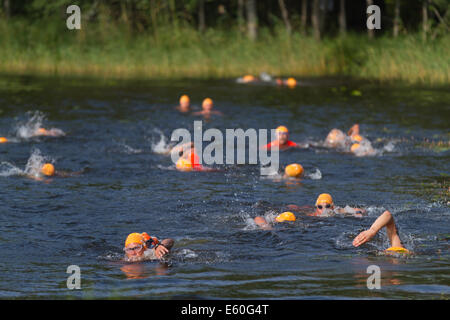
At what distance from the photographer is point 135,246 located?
11.1 m

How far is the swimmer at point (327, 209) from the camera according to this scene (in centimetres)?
1351

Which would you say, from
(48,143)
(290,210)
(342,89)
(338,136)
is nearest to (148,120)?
(48,143)

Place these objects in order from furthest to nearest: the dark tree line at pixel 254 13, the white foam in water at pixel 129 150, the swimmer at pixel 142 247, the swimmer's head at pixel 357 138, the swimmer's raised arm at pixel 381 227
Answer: the dark tree line at pixel 254 13, the swimmer's head at pixel 357 138, the white foam in water at pixel 129 150, the swimmer at pixel 142 247, the swimmer's raised arm at pixel 381 227

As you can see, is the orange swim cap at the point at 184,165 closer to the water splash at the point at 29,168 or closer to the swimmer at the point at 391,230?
the water splash at the point at 29,168

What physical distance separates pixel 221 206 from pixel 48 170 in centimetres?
434

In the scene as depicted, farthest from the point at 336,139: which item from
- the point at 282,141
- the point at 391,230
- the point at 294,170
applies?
the point at 391,230

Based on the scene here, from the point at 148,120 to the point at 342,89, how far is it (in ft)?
28.2

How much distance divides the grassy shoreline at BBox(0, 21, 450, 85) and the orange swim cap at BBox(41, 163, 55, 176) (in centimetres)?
1688

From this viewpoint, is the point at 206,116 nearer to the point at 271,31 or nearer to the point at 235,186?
the point at 235,186

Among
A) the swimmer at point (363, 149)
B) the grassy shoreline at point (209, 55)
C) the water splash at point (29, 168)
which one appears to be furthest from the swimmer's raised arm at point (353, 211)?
the grassy shoreline at point (209, 55)

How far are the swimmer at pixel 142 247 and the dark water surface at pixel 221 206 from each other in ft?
0.74

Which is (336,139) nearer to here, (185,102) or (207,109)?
(207,109)

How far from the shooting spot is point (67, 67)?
1378 inches

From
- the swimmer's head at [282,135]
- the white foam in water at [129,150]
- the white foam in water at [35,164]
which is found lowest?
the white foam in water at [35,164]
